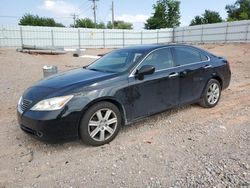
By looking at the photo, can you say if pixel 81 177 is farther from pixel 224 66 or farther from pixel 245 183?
pixel 224 66

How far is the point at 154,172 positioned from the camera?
277cm

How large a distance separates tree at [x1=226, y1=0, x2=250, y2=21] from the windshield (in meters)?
51.1

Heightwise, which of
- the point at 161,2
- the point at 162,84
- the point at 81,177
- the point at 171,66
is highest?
the point at 161,2

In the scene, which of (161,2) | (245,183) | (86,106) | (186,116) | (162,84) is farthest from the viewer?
(161,2)

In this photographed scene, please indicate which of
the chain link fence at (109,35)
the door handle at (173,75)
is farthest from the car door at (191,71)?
the chain link fence at (109,35)

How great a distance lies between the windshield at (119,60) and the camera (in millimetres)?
3959

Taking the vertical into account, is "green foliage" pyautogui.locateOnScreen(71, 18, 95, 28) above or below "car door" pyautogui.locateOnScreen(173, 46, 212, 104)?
above

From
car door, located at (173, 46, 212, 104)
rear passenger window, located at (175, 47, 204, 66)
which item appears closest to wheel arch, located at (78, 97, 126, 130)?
car door, located at (173, 46, 212, 104)

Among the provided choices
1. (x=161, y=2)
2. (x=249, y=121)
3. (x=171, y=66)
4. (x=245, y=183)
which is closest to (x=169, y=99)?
(x=171, y=66)

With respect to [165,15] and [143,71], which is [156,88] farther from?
[165,15]

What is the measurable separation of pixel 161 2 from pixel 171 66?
53.5m

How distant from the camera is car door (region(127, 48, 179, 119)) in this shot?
12.3ft

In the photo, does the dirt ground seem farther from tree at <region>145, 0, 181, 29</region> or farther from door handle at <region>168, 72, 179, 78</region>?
tree at <region>145, 0, 181, 29</region>

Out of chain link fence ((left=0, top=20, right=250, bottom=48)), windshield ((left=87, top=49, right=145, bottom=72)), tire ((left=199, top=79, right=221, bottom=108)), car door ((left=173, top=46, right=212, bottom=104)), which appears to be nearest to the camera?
windshield ((left=87, top=49, right=145, bottom=72))
